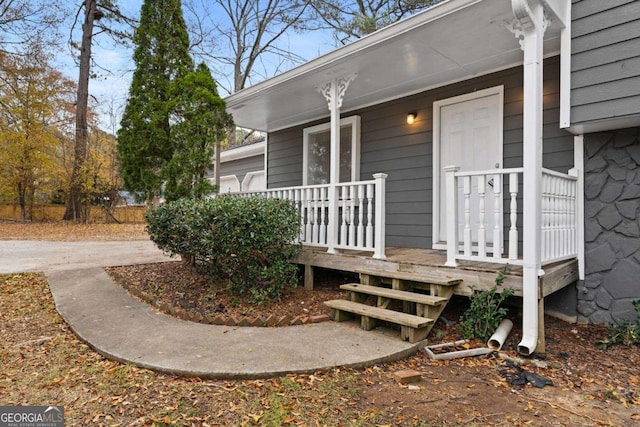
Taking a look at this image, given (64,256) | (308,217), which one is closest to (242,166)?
(64,256)

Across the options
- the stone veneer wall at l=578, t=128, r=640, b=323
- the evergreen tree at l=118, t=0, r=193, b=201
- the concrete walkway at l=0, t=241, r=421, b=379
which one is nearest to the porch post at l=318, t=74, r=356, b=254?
the concrete walkway at l=0, t=241, r=421, b=379

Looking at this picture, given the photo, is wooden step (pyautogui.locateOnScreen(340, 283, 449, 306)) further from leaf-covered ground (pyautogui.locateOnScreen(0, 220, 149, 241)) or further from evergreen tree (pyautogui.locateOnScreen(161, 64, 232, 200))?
leaf-covered ground (pyautogui.locateOnScreen(0, 220, 149, 241))

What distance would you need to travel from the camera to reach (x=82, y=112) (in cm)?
1418

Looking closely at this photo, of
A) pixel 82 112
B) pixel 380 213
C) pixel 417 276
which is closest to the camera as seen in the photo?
pixel 417 276

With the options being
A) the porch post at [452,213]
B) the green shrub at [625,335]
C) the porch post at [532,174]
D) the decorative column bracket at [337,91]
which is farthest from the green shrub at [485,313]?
the decorative column bracket at [337,91]

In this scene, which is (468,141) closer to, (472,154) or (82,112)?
(472,154)

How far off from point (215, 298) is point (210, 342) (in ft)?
4.21

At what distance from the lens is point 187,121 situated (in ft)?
16.6

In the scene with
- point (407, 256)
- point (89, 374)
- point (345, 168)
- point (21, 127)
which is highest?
point (21, 127)

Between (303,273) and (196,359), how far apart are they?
264 centimetres

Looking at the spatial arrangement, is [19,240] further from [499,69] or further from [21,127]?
[499,69]

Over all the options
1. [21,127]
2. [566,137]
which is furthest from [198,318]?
[21,127]

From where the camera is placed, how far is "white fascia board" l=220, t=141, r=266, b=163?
9.53 metres

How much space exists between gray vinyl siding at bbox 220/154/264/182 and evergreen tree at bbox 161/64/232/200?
444 centimetres
